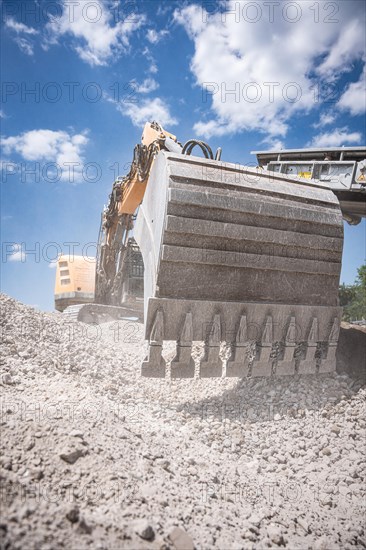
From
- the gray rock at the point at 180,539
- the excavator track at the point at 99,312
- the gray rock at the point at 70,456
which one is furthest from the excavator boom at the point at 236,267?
the excavator track at the point at 99,312

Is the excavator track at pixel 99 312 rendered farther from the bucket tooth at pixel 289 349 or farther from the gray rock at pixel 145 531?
the gray rock at pixel 145 531

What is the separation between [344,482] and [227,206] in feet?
8.76

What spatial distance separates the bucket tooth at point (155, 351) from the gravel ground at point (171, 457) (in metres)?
0.48

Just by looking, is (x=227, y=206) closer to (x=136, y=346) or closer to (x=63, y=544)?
(x=63, y=544)

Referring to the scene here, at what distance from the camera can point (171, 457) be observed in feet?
8.89

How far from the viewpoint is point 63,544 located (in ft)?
4.67

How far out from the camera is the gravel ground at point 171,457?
5.54 feet

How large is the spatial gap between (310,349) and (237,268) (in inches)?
49.1

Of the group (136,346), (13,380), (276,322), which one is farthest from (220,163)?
(136,346)

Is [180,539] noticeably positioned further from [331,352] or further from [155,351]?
[331,352]

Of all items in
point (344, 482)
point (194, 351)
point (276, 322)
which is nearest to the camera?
point (344, 482)

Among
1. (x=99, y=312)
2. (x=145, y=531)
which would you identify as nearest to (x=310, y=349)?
(x=145, y=531)

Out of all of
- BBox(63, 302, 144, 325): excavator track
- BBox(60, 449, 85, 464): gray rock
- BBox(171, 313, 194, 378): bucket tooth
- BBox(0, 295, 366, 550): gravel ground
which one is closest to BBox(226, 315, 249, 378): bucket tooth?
BBox(171, 313, 194, 378): bucket tooth

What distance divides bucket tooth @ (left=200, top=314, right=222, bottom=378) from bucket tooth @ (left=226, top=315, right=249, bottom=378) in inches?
6.4
